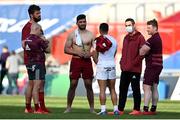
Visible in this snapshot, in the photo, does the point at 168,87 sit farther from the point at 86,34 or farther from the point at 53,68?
the point at 86,34

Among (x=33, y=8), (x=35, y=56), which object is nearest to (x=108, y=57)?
(x=35, y=56)

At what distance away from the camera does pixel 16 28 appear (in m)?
42.3

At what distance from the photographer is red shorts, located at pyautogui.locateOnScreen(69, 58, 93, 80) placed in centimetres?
1828

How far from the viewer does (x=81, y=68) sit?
1830cm

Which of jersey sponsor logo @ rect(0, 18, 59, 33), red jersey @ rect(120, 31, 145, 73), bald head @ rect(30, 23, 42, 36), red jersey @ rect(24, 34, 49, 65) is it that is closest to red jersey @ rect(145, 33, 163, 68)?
red jersey @ rect(120, 31, 145, 73)

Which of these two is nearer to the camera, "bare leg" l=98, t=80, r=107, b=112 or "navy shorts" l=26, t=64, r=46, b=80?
"bare leg" l=98, t=80, r=107, b=112

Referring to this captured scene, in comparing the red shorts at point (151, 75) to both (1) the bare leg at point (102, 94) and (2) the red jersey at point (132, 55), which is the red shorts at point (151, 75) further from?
(1) the bare leg at point (102, 94)

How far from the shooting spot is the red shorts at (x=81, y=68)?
18281 mm

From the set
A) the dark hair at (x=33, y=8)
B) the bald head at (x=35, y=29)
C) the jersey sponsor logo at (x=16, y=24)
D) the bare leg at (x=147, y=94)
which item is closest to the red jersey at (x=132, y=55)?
the bare leg at (x=147, y=94)

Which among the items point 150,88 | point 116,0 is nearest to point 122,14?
point 116,0

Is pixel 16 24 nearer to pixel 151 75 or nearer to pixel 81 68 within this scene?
pixel 81 68

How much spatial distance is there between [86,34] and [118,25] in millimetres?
22175

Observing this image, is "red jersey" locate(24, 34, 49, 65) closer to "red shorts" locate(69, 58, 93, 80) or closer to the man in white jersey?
"red shorts" locate(69, 58, 93, 80)

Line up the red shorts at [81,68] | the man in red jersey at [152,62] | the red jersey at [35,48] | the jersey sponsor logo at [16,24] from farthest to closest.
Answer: the jersey sponsor logo at [16,24], the man in red jersey at [152,62], the red shorts at [81,68], the red jersey at [35,48]
